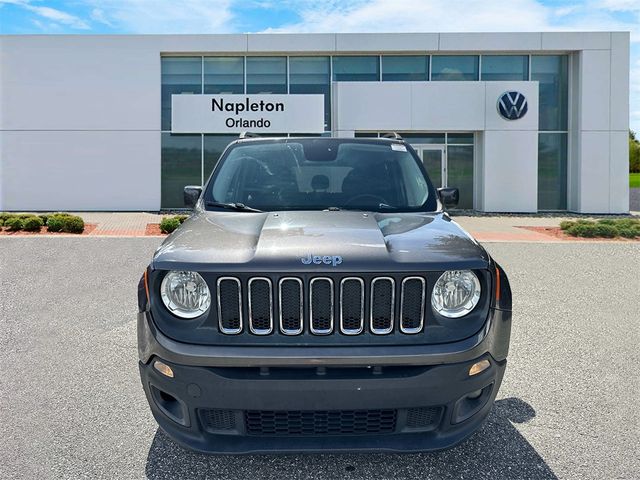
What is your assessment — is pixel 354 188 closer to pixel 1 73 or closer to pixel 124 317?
pixel 124 317

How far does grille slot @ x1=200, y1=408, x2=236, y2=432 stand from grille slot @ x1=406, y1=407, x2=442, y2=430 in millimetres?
817

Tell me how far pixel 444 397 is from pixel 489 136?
19.1 metres

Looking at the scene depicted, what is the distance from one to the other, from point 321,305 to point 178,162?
737 inches

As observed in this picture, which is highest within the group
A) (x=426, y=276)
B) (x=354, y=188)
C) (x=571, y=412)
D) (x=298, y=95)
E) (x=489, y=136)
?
(x=298, y=95)

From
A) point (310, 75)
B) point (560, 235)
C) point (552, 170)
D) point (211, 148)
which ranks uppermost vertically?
point (310, 75)

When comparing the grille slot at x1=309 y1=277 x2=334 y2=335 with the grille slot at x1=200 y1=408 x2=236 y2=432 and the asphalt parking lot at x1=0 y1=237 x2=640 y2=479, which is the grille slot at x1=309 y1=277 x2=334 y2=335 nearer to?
the grille slot at x1=200 y1=408 x2=236 y2=432

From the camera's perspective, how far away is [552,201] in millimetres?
21375

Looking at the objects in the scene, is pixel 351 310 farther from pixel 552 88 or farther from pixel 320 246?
pixel 552 88

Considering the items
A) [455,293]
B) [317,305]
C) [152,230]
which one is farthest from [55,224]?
[455,293]

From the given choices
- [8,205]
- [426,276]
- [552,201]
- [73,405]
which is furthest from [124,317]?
[552,201]

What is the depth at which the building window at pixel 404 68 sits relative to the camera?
20.2m

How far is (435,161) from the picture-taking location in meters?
20.7

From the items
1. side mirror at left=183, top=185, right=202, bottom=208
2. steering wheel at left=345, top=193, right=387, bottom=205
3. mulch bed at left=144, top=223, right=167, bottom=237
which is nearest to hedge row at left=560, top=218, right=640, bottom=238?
mulch bed at left=144, top=223, right=167, bottom=237

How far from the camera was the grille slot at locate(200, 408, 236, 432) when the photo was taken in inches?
98.2
